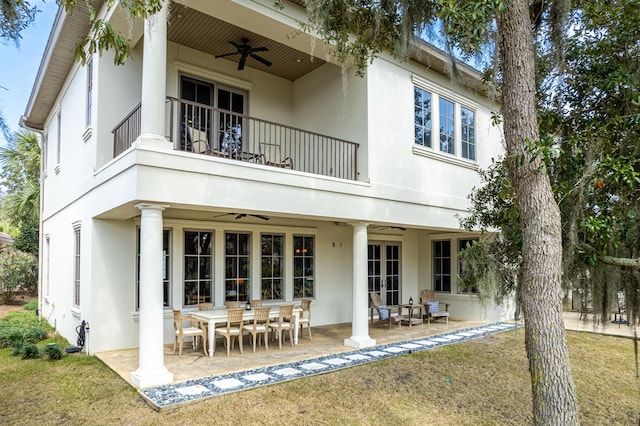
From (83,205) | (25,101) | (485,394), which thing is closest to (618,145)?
(485,394)

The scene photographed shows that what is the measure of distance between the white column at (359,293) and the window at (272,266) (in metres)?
2.36

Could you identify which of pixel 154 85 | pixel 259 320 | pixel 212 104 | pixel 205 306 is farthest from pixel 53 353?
pixel 212 104

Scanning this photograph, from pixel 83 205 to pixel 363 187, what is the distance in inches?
214

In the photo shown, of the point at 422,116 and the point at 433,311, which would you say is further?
the point at 433,311

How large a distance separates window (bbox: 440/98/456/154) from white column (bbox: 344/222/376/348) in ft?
12.1

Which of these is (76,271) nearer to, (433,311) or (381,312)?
(381,312)

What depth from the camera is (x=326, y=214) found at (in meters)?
7.81

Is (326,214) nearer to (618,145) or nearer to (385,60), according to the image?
(385,60)

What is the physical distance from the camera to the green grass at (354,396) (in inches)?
195

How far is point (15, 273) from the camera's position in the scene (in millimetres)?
16266

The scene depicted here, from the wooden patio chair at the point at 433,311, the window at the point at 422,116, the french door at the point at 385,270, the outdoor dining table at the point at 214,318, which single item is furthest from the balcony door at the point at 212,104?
the wooden patio chair at the point at 433,311

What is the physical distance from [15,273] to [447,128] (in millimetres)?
16252

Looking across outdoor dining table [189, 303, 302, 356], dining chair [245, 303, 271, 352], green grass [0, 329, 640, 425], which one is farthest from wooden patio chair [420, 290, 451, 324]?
dining chair [245, 303, 271, 352]

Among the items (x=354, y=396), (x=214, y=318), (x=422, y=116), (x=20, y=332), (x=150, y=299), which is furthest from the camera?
(x=422, y=116)
